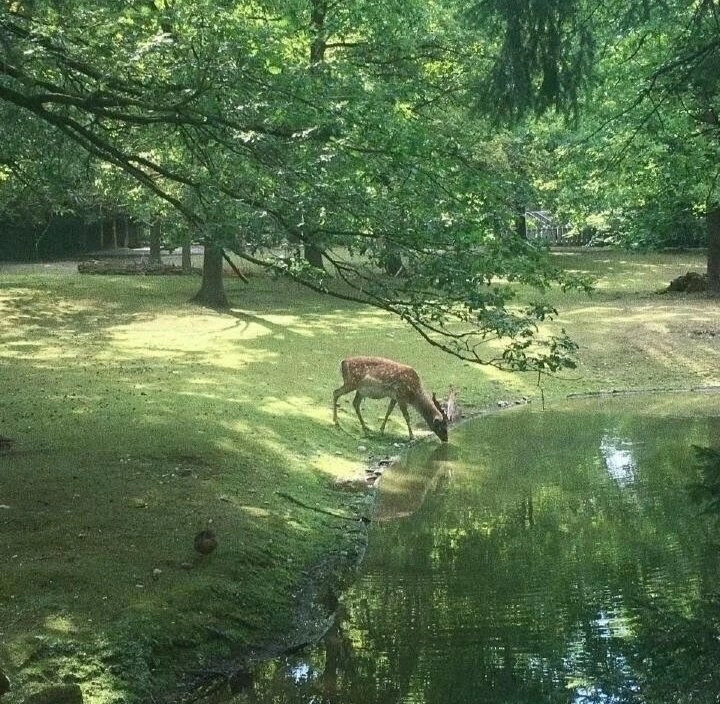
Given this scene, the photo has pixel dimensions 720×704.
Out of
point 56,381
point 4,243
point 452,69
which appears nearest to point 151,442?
point 56,381

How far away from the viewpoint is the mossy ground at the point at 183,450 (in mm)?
6793

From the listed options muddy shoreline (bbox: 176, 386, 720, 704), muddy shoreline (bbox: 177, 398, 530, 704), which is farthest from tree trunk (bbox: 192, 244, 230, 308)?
muddy shoreline (bbox: 177, 398, 530, 704)

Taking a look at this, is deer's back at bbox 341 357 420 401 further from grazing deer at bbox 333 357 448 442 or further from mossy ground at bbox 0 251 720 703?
mossy ground at bbox 0 251 720 703

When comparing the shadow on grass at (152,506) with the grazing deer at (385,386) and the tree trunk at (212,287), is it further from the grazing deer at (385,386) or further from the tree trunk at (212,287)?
the tree trunk at (212,287)

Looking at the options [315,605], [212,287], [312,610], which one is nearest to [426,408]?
[315,605]

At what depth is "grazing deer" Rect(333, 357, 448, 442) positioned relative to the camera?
15109 millimetres

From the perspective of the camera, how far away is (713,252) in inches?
1127

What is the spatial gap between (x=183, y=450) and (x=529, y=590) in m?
4.71

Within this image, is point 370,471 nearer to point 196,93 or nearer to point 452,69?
point 196,93

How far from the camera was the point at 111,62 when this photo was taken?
32.0 feet

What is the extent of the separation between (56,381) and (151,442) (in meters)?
5.08

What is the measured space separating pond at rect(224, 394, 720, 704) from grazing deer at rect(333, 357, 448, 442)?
1302mm

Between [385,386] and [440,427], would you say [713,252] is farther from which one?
[385,386]

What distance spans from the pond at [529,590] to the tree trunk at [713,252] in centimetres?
1559
